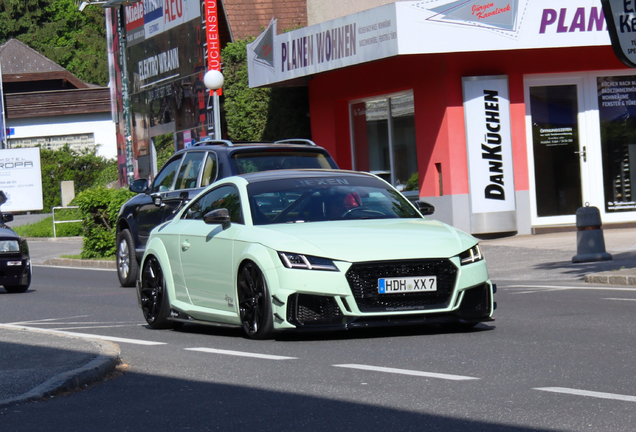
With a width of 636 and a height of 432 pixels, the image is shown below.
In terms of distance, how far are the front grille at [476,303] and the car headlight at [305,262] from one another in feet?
3.57

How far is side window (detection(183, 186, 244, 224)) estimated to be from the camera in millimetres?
9500

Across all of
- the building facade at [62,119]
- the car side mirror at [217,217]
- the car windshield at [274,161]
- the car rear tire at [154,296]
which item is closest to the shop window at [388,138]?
the car windshield at [274,161]

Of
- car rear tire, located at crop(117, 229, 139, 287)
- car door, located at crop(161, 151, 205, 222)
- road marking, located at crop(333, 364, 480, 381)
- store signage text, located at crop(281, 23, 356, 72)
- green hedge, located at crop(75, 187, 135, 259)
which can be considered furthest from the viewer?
green hedge, located at crop(75, 187, 135, 259)

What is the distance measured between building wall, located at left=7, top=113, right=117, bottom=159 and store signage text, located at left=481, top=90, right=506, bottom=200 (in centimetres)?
4499

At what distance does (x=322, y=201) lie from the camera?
30.9 feet

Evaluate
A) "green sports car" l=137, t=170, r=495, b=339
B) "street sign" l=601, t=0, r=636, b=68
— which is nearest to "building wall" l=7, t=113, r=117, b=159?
"street sign" l=601, t=0, r=636, b=68

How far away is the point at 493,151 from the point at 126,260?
836 centimetres

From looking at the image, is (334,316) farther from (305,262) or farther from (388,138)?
(388,138)

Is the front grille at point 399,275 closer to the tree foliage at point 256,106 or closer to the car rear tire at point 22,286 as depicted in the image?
the car rear tire at point 22,286

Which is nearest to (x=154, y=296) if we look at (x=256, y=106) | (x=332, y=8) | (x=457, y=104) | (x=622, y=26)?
(x=622, y=26)

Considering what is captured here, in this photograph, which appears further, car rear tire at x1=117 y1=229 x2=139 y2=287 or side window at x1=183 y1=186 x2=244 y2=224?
car rear tire at x1=117 y1=229 x2=139 y2=287

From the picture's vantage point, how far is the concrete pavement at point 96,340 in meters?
6.72

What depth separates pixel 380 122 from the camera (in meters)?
24.8

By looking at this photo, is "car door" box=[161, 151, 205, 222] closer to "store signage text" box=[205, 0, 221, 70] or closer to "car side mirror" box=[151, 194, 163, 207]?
"car side mirror" box=[151, 194, 163, 207]
